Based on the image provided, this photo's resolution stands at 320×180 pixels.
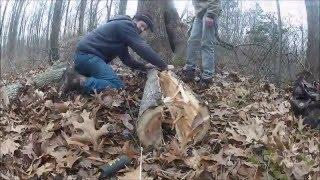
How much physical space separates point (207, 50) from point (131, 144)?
Answer: 95.2 inches

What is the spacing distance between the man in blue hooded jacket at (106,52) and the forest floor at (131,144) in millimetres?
199

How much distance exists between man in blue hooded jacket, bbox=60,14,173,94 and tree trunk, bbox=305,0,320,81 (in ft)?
10.2

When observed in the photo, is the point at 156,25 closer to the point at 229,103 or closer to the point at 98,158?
the point at 229,103

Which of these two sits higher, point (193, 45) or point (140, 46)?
point (140, 46)

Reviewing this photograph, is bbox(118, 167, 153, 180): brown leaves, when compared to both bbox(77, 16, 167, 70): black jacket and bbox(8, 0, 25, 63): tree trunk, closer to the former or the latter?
bbox(77, 16, 167, 70): black jacket

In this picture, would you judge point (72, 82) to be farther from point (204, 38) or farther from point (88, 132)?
point (204, 38)

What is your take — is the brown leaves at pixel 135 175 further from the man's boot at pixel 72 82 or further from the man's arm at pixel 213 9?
the man's arm at pixel 213 9

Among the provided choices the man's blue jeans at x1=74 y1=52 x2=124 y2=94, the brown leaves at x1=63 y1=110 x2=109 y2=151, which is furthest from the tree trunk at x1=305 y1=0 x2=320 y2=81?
the brown leaves at x1=63 y1=110 x2=109 y2=151

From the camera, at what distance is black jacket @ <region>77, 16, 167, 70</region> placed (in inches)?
191

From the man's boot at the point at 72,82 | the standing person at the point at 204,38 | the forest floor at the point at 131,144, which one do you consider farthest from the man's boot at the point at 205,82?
the man's boot at the point at 72,82

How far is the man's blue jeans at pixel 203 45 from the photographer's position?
5.59 m

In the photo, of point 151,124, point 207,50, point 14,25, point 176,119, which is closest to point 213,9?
point 207,50

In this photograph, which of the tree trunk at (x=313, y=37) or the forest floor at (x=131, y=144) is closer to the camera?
the forest floor at (x=131, y=144)

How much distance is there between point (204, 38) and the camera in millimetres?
5578
